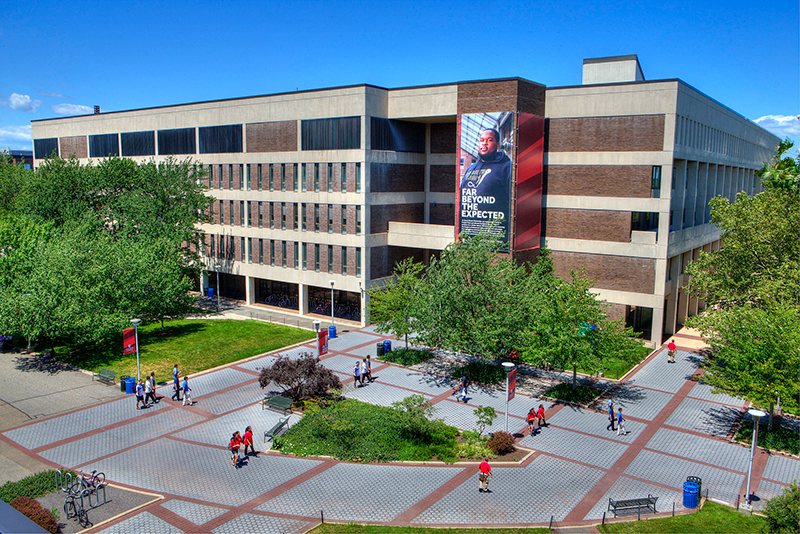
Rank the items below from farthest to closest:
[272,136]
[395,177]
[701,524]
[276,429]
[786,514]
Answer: [272,136]
[395,177]
[276,429]
[701,524]
[786,514]

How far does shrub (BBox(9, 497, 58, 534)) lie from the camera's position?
1642 centimetres

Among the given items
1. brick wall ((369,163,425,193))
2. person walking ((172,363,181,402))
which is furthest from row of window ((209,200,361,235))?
person walking ((172,363,181,402))

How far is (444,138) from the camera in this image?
48594mm

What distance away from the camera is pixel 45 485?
20.0 meters

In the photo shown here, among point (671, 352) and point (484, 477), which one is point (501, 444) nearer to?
point (484, 477)

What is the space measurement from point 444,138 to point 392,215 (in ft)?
26.0

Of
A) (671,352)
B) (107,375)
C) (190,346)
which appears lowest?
(190,346)

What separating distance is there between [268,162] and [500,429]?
33.4m

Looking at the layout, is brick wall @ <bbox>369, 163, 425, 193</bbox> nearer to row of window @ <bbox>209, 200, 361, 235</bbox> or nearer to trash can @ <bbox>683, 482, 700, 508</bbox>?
row of window @ <bbox>209, 200, 361, 235</bbox>

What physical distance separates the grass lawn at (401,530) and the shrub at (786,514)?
600 cm

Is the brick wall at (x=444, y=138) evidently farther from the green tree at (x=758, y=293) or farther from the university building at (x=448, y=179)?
the green tree at (x=758, y=293)

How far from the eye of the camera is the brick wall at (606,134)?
39094 millimetres

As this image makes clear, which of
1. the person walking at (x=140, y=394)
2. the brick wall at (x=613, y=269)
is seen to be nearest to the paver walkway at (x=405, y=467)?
the person walking at (x=140, y=394)

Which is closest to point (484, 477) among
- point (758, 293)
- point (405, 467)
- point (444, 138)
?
point (405, 467)
